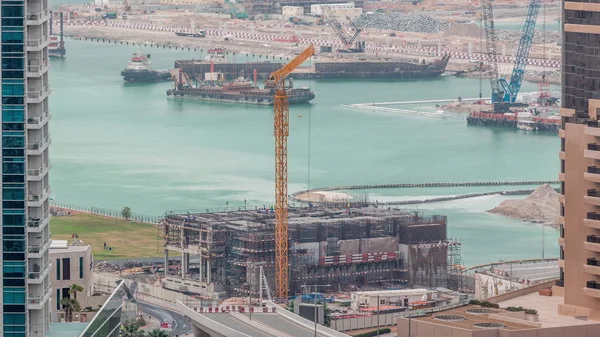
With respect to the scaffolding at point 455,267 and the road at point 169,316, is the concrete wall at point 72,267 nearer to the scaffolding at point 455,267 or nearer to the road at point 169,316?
the road at point 169,316

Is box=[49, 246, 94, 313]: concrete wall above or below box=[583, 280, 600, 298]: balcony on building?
below

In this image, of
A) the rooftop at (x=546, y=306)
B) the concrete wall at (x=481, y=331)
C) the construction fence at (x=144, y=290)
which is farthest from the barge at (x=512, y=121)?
the concrete wall at (x=481, y=331)

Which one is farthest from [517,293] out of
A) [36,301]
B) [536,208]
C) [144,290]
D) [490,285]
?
[536,208]

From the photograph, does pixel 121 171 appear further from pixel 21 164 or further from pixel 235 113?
pixel 21 164

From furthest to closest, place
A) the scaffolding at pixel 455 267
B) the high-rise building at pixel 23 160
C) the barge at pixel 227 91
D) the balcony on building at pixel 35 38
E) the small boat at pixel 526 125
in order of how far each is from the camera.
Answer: the barge at pixel 227 91, the small boat at pixel 526 125, the scaffolding at pixel 455 267, the balcony on building at pixel 35 38, the high-rise building at pixel 23 160

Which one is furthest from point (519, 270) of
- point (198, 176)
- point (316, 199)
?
point (198, 176)

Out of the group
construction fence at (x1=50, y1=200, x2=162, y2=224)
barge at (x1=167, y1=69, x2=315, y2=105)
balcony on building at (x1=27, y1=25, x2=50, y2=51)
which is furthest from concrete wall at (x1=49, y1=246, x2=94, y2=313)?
barge at (x1=167, y1=69, x2=315, y2=105)

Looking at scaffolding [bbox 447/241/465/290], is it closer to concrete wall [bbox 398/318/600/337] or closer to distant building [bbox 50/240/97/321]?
distant building [bbox 50/240/97/321]
